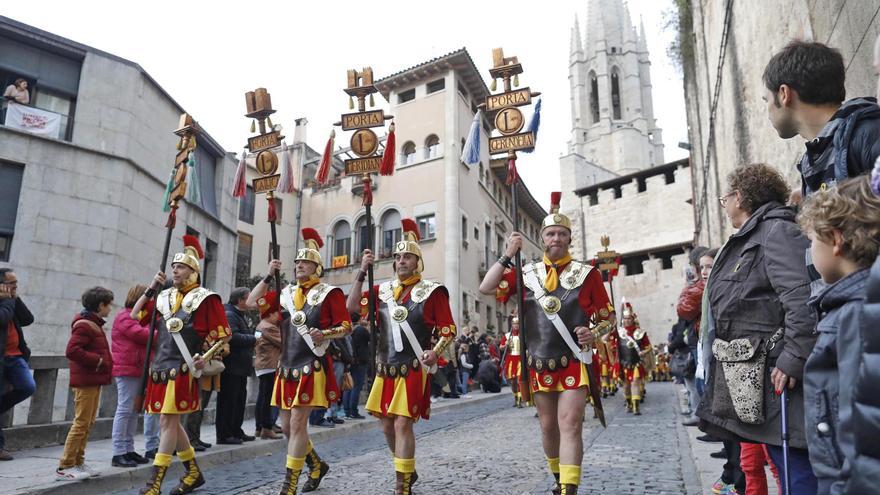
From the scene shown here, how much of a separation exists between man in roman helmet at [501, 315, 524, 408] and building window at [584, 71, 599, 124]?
7354cm

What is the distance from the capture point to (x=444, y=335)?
17.2 feet

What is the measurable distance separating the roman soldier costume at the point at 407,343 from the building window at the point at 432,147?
25101mm

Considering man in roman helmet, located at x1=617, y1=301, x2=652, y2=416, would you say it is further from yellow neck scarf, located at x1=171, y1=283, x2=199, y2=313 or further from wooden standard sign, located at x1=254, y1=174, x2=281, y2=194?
yellow neck scarf, located at x1=171, y1=283, x2=199, y2=313

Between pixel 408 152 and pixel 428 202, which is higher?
pixel 408 152

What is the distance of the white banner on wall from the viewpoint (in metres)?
15.6

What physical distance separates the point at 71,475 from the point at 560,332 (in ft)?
15.2

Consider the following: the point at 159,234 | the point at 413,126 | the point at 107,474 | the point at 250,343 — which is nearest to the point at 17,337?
the point at 107,474

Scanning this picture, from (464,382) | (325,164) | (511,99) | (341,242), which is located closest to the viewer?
(511,99)

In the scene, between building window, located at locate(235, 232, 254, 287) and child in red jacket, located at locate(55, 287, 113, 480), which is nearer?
child in red jacket, located at locate(55, 287, 113, 480)

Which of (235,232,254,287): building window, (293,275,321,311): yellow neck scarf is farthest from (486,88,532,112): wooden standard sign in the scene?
(235,232,254,287): building window

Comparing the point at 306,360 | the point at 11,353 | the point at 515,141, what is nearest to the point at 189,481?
the point at 306,360

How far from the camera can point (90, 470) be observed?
5.84 meters

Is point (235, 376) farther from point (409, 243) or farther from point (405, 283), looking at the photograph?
point (409, 243)

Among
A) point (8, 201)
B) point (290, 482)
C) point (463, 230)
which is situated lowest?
point (290, 482)
